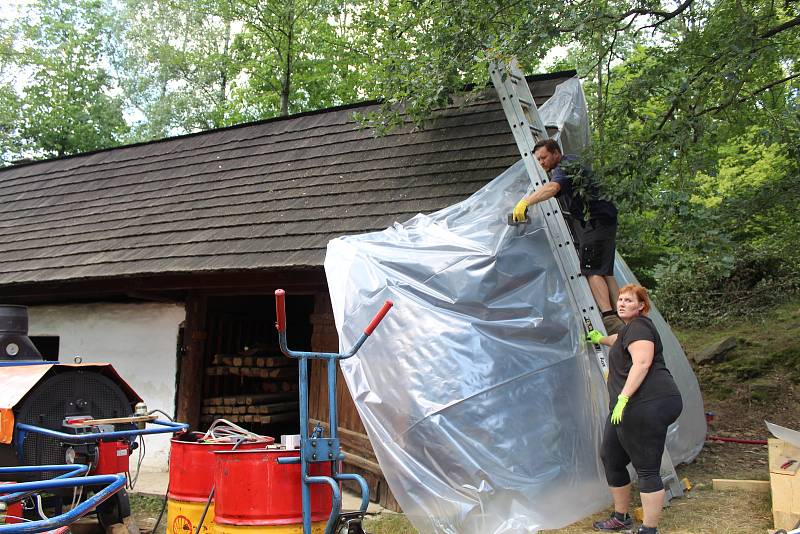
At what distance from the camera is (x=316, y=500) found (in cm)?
334

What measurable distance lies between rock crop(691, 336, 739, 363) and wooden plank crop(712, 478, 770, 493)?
500 centimetres

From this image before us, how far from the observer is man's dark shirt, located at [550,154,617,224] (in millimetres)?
4750

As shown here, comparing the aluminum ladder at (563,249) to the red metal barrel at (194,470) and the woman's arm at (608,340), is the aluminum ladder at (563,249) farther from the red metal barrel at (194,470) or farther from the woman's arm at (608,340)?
the red metal barrel at (194,470)

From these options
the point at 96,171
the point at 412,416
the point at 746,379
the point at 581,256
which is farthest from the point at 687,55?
the point at 96,171

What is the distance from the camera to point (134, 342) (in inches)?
327

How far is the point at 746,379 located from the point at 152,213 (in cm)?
800

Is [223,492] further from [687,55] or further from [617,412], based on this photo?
[687,55]

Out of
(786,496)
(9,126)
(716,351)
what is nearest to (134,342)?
(786,496)

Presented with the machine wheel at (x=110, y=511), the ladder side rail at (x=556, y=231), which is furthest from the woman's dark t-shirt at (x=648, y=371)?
the machine wheel at (x=110, y=511)

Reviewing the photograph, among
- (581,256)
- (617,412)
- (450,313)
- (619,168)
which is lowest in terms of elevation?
(617,412)

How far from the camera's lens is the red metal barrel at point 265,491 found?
3303 millimetres

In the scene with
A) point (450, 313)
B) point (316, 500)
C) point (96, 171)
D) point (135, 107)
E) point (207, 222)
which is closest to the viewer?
point (316, 500)

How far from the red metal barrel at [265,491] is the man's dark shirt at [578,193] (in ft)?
8.43

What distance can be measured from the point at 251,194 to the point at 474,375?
500 centimetres
